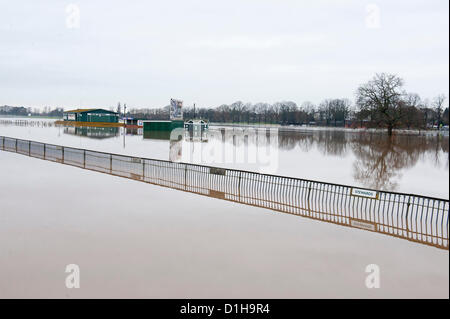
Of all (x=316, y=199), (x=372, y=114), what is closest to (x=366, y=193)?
(x=316, y=199)

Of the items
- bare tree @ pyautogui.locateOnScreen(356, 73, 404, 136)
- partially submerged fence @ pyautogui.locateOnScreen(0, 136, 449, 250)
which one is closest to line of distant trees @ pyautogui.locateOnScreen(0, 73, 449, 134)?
bare tree @ pyautogui.locateOnScreen(356, 73, 404, 136)

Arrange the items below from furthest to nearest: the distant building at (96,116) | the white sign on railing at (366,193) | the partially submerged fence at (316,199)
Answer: the distant building at (96,116) < the white sign on railing at (366,193) < the partially submerged fence at (316,199)

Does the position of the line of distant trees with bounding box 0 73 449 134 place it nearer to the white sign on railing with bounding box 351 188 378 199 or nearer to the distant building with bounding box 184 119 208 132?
the distant building with bounding box 184 119 208 132

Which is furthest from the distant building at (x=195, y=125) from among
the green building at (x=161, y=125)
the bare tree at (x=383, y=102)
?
the bare tree at (x=383, y=102)

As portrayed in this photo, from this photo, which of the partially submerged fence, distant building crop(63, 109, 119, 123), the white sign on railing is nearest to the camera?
the partially submerged fence

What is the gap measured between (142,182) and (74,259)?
10.5 m

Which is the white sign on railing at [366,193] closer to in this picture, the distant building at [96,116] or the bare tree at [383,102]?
the bare tree at [383,102]

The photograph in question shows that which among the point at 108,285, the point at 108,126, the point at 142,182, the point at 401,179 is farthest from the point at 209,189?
the point at 108,126

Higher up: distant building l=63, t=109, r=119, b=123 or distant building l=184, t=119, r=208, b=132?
distant building l=63, t=109, r=119, b=123

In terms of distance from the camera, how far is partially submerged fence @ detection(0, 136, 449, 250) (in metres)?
12.4

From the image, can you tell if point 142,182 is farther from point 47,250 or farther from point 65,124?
point 65,124

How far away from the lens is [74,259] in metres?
9.70

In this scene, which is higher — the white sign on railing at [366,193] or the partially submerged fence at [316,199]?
the white sign on railing at [366,193]

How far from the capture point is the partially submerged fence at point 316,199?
12367 millimetres
